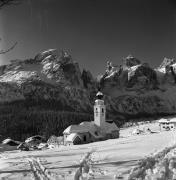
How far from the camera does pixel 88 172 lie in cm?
1473

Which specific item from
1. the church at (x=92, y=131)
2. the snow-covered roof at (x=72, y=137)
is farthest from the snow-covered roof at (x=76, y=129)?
the snow-covered roof at (x=72, y=137)

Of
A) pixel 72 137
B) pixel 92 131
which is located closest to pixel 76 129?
pixel 92 131

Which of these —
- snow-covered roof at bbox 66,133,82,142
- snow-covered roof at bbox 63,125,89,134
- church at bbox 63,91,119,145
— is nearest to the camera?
snow-covered roof at bbox 66,133,82,142

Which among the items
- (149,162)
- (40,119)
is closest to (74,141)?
(149,162)

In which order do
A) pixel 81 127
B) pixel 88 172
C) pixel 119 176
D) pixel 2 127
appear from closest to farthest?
pixel 119 176 → pixel 88 172 → pixel 81 127 → pixel 2 127

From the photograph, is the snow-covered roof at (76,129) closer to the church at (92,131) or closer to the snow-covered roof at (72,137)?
the church at (92,131)

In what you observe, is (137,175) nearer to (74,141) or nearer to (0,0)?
(0,0)

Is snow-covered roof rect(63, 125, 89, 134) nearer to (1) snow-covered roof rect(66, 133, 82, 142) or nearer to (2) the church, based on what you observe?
(2) the church

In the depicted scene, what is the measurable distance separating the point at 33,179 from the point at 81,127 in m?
71.2

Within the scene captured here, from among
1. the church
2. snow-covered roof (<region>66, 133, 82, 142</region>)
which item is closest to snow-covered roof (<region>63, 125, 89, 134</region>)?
the church

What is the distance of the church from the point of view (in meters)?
80.0

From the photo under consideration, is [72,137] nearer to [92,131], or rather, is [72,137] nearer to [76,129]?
[76,129]

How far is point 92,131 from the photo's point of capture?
85.6 metres

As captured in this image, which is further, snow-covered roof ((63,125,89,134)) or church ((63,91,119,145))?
snow-covered roof ((63,125,89,134))
